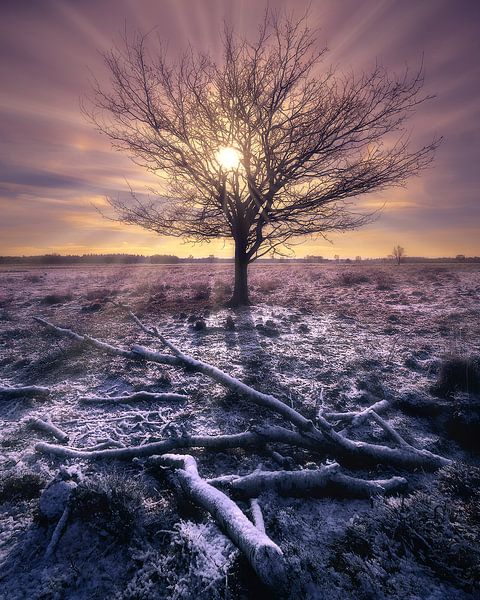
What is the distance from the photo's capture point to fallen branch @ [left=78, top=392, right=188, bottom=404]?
184 inches

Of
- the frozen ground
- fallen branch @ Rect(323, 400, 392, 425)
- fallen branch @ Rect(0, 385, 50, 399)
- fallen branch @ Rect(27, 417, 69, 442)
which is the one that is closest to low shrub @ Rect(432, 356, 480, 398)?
the frozen ground

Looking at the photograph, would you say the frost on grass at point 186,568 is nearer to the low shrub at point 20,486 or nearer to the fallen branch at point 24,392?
the low shrub at point 20,486

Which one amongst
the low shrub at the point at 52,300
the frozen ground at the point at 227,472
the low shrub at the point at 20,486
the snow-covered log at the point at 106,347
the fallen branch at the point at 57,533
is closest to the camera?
the frozen ground at the point at 227,472

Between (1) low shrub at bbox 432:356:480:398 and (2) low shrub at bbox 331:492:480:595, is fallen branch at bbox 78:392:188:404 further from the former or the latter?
(1) low shrub at bbox 432:356:480:398

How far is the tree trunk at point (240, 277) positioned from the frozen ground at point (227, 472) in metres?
3.86

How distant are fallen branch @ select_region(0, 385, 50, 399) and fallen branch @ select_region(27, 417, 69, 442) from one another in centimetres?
84

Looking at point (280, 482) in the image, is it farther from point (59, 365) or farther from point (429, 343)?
point (429, 343)

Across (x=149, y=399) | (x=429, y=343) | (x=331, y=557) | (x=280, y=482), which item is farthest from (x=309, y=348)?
(x=331, y=557)

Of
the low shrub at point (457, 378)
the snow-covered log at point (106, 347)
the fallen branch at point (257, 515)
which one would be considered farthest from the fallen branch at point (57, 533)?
the low shrub at point (457, 378)

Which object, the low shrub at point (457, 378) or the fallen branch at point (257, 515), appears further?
the low shrub at point (457, 378)

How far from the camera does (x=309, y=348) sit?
23.5 ft

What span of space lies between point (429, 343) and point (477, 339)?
1150mm

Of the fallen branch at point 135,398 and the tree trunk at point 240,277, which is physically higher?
the tree trunk at point 240,277

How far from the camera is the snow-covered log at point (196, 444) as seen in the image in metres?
3.38
